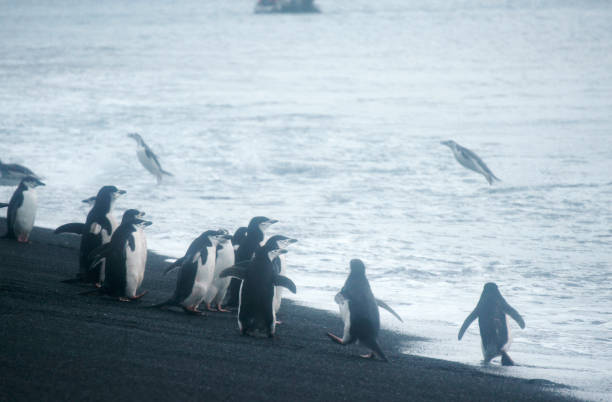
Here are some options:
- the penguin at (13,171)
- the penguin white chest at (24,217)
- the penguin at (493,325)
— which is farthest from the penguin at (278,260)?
the penguin at (13,171)

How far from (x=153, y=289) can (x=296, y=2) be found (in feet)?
A: 197

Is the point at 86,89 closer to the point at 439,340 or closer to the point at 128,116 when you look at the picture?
the point at 128,116

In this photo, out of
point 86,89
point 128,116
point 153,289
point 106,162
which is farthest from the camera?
point 86,89

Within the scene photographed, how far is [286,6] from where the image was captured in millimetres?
65625

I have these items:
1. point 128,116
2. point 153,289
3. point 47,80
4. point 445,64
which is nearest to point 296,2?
point 445,64

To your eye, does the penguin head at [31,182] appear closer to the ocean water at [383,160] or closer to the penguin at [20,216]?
the penguin at [20,216]

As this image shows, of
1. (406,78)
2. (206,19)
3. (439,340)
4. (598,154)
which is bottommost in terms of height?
(439,340)

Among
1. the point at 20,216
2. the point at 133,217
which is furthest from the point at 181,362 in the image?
the point at 20,216

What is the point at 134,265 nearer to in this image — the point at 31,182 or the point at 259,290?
the point at 259,290

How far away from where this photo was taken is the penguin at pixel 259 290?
16.2ft

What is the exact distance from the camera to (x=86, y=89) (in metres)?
26.7

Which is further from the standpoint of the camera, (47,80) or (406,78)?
(406,78)

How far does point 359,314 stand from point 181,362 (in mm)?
1261

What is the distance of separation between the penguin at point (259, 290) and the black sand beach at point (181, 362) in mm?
115
